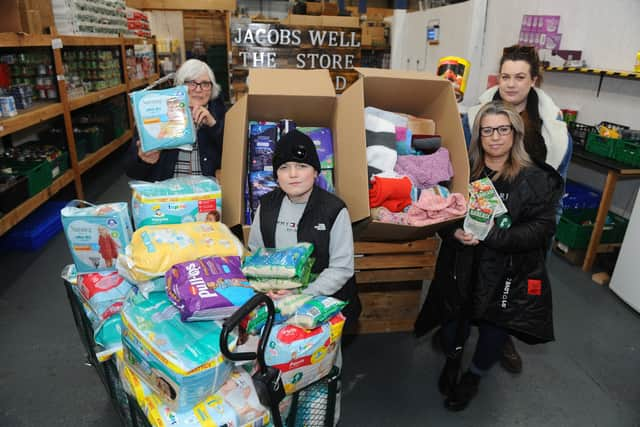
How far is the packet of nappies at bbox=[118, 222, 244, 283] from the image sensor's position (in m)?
1.30

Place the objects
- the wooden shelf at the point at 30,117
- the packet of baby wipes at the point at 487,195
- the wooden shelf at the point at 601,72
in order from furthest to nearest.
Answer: the wooden shelf at the point at 601,72, the wooden shelf at the point at 30,117, the packet of baby wipes at the point at 487,195

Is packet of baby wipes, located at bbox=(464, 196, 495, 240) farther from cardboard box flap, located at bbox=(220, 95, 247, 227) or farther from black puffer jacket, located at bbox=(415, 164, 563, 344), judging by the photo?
cardboard box flap, located at bbox=(220, 95, 247, 227)

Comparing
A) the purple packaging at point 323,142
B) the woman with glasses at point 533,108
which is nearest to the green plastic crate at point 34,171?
the purple packaging at point 323,142

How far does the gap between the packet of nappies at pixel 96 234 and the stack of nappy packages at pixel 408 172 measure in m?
0.99

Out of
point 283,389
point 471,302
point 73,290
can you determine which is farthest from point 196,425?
point 471,302

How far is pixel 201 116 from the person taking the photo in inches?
81.4

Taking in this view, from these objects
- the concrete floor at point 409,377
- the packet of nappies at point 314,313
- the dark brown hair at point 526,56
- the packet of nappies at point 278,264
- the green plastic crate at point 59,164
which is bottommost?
the concrete floor at point 409,377

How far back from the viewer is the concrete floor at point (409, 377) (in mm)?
1985

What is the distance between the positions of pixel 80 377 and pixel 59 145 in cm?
305

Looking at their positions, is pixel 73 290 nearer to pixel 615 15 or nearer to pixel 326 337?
pixel 326 337

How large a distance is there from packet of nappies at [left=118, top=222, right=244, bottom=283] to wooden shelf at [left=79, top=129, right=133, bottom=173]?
11.6 ft

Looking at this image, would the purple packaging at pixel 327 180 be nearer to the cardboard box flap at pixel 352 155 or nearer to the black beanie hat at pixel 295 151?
the cardboard box flap at pixel 352 155

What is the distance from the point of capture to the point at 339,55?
143 inches

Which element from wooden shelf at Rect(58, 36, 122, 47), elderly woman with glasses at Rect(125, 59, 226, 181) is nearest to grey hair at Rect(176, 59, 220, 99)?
elderly woman with glasses at Rect(125, 59, 226, 181)
